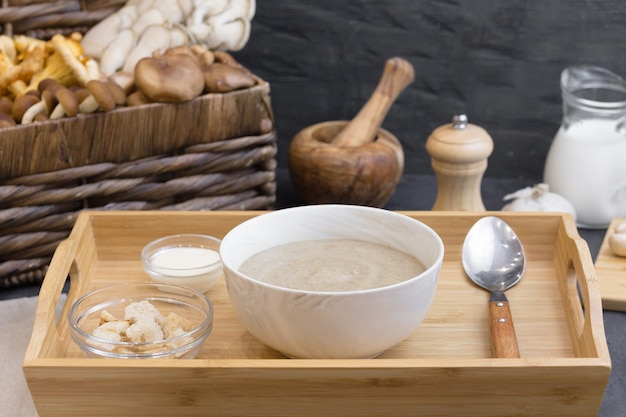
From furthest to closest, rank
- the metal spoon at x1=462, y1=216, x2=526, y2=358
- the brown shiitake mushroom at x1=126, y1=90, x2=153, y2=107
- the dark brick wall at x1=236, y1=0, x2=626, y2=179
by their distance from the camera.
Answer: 1. the dark brick wall at x1=236, y1=0, x2=626, y2=179
2. the brown shiitake mushroom at x1=126, y1=90, x2=153, y2=107
3. the metal spoon at x1=462, y1=216, x2=526, y2=358

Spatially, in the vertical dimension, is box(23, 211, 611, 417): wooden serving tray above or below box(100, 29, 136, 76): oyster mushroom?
below

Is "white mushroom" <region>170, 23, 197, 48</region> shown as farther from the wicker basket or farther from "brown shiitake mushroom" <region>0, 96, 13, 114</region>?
"brown shiitake mushroom" <region>0, 96, 13, 114</region>

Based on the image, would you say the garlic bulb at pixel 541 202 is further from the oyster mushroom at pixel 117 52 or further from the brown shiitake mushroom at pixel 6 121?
the brown shiitake mushroom at pixel 6 121

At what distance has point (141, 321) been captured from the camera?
852mm

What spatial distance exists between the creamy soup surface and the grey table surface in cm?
32

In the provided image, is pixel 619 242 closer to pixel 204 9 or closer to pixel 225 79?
pixel 225 79

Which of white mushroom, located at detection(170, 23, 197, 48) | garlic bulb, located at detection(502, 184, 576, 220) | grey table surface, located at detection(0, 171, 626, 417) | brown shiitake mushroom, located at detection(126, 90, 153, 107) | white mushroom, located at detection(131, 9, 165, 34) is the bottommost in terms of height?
grey table surface, located at detection(0, 171, 626, 417)

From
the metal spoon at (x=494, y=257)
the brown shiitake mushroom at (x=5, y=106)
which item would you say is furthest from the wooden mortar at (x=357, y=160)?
the brown shiitake mushroom at (x=5, y=106)

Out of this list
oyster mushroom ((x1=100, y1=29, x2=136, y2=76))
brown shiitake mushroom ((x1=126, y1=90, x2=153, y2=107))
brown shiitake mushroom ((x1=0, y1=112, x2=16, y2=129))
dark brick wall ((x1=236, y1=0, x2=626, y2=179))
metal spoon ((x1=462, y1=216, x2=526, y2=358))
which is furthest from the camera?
dark brick wall ((x1=236, y1=0, x2=626, y2=179))

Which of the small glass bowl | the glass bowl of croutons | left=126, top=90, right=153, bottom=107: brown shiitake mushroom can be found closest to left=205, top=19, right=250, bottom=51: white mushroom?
left=126, top=90, right=153, bottom=107: brown shiitake mushroom

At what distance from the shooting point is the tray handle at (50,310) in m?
0.79

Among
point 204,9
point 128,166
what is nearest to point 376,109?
point 204,9

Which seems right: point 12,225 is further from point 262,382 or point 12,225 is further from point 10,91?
point 262,382

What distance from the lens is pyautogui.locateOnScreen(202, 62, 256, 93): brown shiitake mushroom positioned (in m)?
1.24
